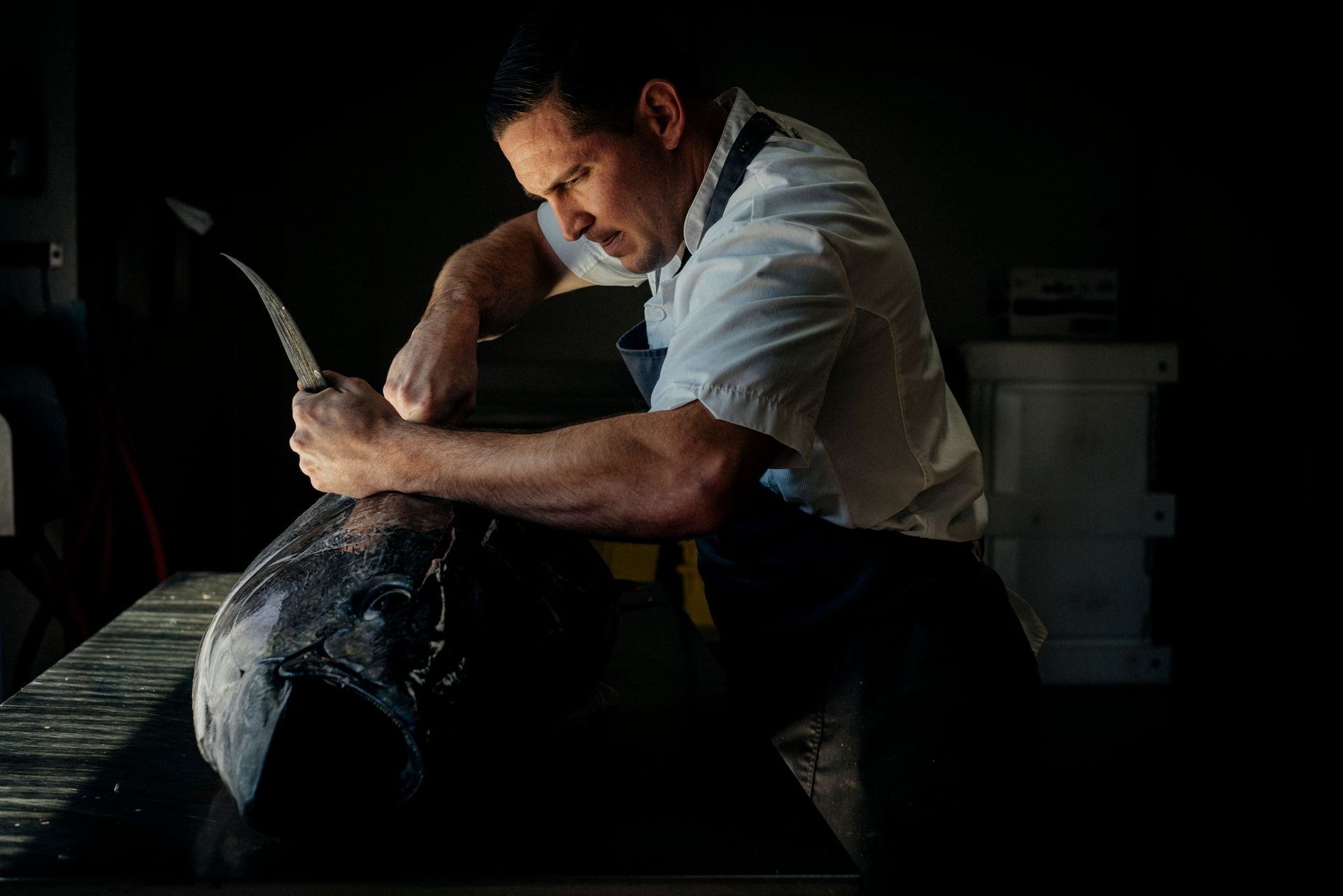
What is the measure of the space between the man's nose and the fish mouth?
83cm

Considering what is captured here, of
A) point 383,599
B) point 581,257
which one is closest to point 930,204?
point 581,257

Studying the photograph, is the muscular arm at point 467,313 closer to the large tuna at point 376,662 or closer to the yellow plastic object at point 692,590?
the large tuna at point 376,662

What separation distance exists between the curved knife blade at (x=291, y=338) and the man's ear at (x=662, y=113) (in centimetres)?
56

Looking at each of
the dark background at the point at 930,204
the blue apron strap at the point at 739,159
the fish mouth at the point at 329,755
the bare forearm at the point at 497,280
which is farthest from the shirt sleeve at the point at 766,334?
the dark background at the point at 930,204

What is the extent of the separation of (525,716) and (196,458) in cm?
303

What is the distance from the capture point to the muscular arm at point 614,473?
1124 mm

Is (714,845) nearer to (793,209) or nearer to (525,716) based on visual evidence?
(525,716)

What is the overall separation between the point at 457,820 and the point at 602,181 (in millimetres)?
898

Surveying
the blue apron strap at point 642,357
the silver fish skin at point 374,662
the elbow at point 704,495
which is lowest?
the silver fish skin at point 374,662

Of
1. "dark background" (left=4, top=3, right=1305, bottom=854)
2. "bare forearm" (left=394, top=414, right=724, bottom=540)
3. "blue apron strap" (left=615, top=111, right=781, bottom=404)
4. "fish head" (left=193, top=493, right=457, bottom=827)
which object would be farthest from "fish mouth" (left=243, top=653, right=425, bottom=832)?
"dark background" (left=4, top=3, right=1305, bottom=854)

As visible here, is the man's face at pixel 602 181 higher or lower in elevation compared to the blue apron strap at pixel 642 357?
higher

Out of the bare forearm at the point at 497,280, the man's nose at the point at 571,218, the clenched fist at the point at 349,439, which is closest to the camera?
the clenched fist at the point at 349,439

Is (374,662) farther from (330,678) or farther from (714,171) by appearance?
(714,171)

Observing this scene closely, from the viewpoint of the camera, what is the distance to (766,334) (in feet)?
3.71
